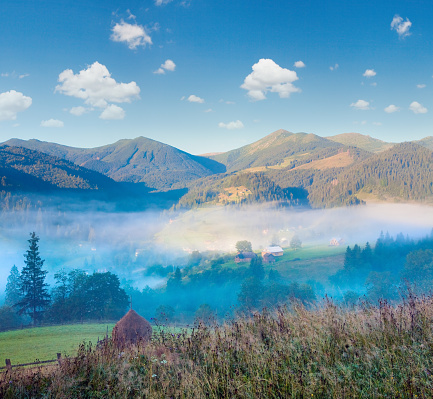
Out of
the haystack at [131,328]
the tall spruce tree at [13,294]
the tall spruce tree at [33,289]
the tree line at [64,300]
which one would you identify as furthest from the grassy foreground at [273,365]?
the tall spruce tree at [13,294]

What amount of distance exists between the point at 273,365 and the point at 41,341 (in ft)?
154

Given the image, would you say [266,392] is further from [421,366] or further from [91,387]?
[91,387]

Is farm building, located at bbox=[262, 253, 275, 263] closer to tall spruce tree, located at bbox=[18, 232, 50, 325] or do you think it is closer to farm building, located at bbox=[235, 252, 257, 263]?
farm building, located at bbox=[235, 252, 257, 263]

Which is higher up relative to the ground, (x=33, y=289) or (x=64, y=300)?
(x=33, y=289)

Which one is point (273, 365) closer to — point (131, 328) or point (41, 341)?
point (131, 328)

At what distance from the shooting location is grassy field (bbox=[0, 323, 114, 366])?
31547 millimetres

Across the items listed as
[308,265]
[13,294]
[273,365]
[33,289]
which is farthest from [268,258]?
[273,365]

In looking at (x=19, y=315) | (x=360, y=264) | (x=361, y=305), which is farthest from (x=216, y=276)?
(x=361, y=305)

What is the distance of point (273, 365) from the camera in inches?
192

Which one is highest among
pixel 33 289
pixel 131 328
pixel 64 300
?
pixel 131 328

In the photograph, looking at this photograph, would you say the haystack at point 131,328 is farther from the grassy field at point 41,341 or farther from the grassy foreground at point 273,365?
the grassy foreground at point 273,365

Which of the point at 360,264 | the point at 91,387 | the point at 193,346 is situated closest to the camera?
the point at 91,387

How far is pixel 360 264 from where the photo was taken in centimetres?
11381

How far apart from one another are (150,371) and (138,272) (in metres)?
188
